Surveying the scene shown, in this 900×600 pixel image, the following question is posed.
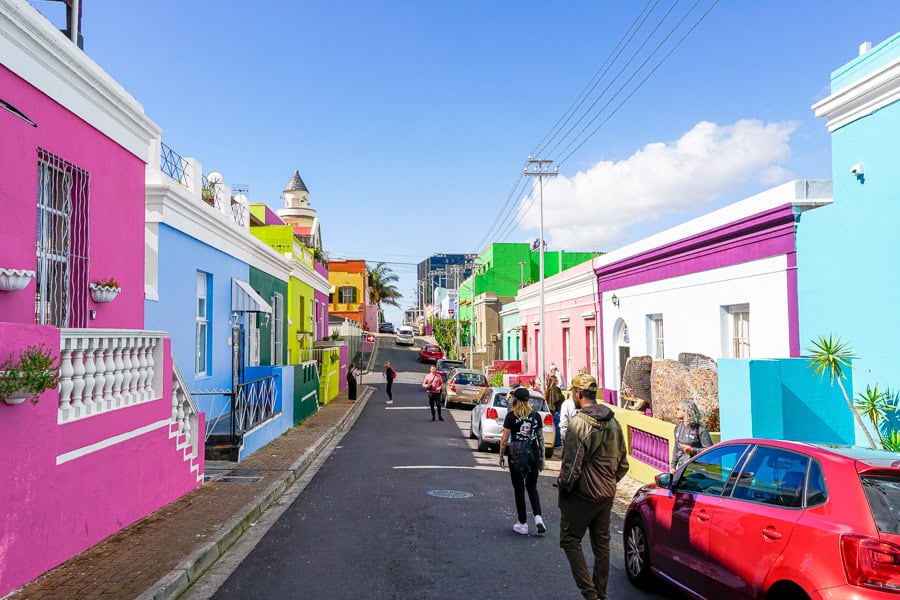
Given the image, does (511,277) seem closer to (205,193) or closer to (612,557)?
(205,193)

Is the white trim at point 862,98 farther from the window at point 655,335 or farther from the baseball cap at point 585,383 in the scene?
the window at point 655,335

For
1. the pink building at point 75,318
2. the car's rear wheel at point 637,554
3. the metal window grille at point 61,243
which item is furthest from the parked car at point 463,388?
the car's rear wheel at point 637,554

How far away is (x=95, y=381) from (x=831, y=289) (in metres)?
9.43

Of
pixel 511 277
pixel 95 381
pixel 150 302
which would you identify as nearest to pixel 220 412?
pixel 150 302

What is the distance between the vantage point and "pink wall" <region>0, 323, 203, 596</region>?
5.29 metres

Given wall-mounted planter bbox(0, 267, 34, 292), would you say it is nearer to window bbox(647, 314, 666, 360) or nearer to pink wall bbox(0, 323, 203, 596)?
pink wall bbox(0, 323, 203, 596)

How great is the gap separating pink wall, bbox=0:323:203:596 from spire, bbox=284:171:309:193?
150 ft

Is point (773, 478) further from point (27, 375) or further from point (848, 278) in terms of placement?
point (27, 375)

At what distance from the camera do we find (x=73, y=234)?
807 centimetres

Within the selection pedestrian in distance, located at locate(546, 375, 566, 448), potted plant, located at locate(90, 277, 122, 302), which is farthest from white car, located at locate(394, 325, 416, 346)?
potted plant, located at locate(90, 277, 122, 302)

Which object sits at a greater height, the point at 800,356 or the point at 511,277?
the point at 511,277

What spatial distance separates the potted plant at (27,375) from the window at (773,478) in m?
5.60

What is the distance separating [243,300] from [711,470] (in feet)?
41.7

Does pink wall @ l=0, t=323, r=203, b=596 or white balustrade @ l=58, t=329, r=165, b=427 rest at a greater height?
white balustrade @ l=58, t=329, r=165, b=427
